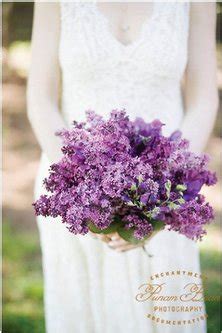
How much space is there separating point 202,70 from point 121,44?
31 centimetres

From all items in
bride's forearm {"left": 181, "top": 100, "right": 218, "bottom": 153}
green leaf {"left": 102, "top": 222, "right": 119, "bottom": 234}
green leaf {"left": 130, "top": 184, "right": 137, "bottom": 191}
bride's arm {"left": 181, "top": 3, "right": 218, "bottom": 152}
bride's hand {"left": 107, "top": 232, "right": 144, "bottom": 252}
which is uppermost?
bride's arm {"left": 181, "top": 3, "right": 218, "bottom": 152}

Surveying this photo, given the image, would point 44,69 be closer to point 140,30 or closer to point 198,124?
point 140,30

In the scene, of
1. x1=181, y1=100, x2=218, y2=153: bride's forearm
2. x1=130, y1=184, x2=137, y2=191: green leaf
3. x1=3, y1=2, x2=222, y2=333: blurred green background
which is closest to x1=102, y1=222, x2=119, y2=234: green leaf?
x1=130, y1=184, x2=137, y2=191: green leaf

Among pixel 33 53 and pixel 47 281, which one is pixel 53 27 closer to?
pixel 33 53

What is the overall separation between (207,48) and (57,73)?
56cm

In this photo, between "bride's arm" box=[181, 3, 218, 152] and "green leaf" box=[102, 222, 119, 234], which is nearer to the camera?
"green leaf" box=[102, 222, 119, 234]

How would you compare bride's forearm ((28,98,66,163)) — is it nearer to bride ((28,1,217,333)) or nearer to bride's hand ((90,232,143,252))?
bride ((28,1,217,333))

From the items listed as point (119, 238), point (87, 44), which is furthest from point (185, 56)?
point (119, 238)

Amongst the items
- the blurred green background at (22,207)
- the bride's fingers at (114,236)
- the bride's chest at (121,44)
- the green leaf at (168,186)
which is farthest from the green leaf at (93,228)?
the blurred green background at (22,207)

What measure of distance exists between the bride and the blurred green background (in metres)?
0.47

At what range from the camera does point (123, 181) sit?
4.70 ft

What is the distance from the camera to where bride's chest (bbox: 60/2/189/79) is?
2008 millimetres

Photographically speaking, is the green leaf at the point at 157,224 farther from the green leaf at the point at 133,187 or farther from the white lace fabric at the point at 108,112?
the white lace fabric at the point at 108,112

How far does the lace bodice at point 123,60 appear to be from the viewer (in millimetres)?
2010
